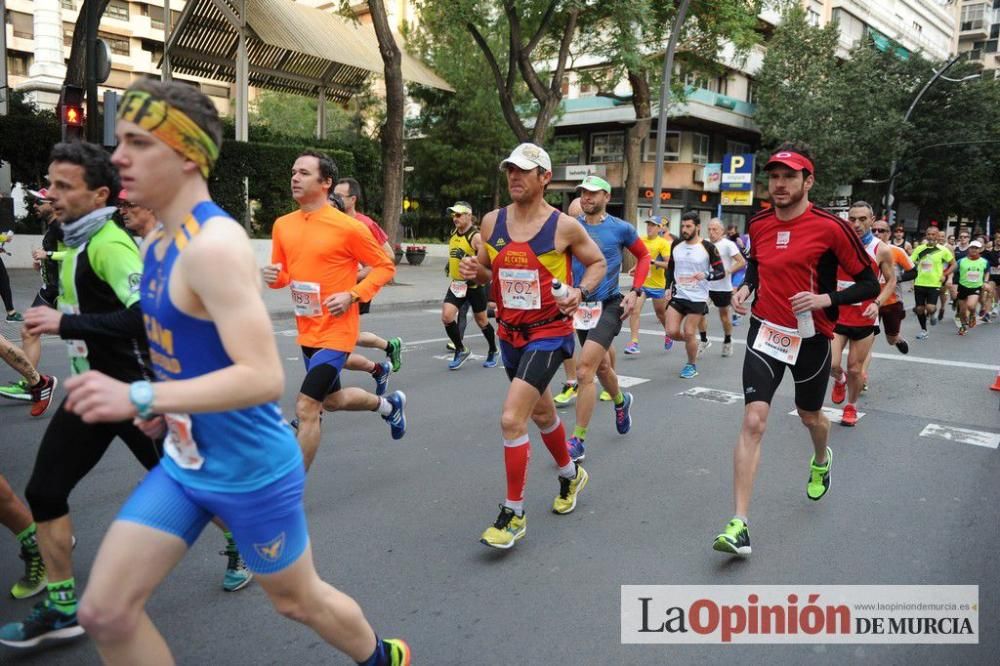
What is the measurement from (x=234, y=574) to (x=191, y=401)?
6.37ft

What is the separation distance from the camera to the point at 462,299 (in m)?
9.23

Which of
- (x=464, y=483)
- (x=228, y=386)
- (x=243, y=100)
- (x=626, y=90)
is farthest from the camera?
(x=626, y=90)

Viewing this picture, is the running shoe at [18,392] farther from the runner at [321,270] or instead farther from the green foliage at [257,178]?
the green foliage at [257,178]

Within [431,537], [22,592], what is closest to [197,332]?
[22,592]

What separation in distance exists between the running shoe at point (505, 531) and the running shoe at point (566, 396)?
3.37m

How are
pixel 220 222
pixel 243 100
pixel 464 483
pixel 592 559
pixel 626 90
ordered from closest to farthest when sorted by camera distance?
pixel 220 222, pixel 592 559, pixel 464 483, pixel 243 100, pixel 626 90

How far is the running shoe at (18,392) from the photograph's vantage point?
6527 millimetres

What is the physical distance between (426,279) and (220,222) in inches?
788

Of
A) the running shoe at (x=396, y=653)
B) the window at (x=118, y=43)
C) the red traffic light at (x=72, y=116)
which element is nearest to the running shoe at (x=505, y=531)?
the running shoe at (x=396, y=653)

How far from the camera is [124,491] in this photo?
459cm

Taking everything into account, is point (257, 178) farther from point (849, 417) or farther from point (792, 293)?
point (792, 293)

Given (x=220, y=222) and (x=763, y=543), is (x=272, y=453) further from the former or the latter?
(x=763, y=543)

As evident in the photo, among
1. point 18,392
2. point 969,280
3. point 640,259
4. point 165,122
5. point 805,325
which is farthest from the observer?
point 969,280

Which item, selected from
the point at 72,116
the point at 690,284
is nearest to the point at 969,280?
the point at 690,284
